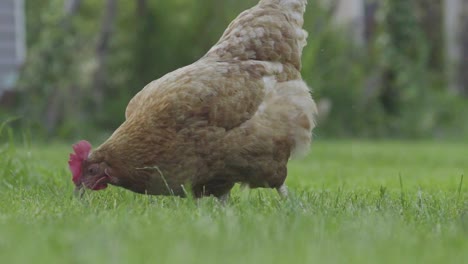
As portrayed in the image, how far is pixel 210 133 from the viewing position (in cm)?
425

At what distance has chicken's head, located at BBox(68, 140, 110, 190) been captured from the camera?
4.34 metres

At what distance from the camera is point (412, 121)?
14117 mm

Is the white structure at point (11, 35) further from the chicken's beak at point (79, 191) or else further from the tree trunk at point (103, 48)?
the chicken's beak at point (79, 191)

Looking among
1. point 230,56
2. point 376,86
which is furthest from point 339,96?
point 230,56

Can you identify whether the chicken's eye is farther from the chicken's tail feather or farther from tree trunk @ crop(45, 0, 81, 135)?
tree trunk @ crop(45, 0, 81, 135)

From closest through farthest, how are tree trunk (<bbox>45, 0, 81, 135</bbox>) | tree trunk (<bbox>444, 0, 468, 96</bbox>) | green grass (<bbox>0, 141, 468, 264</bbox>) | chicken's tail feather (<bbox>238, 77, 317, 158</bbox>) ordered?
green grass (<bbox>0, 141, 468, 264</bbox>)
chicken's tail feather (<bbox>238, 77, 317, 158</bbox>)
tree trunk (<bbox>45, 0, 81, 135</bbox>)
tree trunk (<bbox>444, 0, 468, 96</bbox>)

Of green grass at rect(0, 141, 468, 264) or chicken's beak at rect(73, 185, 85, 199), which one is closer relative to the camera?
green grass at rect(0, 141, 468, 264)

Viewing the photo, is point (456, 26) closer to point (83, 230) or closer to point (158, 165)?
point (158, 165)

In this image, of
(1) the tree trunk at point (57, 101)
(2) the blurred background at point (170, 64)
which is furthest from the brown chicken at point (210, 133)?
(1) the tree trunk at point (57, 101)

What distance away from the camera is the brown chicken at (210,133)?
422cm

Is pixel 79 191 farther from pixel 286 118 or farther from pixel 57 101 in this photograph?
pixel 57 101

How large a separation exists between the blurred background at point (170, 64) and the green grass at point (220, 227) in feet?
22.7

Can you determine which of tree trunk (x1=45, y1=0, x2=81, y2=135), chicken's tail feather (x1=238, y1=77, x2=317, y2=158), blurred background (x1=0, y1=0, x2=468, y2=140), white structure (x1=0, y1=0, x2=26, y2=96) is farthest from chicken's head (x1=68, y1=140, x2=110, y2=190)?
white structure (x1=0, y1=0, x2=26, y2=96)

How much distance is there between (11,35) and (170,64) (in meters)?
3.34
